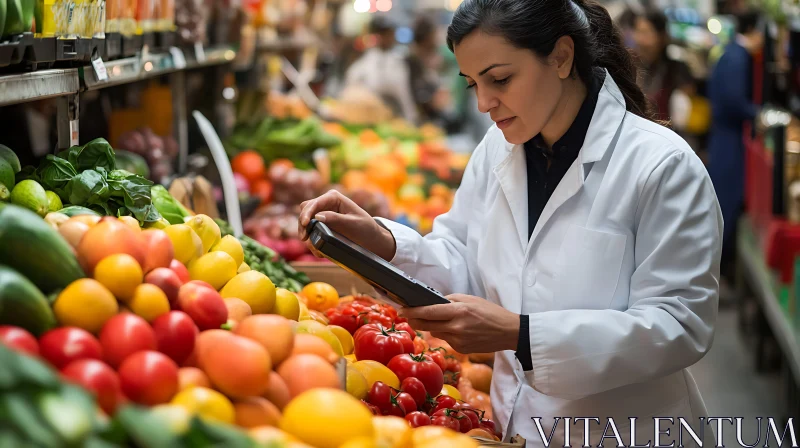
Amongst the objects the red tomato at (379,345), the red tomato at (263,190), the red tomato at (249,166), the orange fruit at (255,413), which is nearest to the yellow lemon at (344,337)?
the red tomato at (379,345)

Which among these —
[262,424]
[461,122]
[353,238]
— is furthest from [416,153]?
[262,424]

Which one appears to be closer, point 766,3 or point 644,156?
point 644,156

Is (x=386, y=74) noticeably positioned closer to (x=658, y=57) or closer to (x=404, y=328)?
(x=658, y=57)

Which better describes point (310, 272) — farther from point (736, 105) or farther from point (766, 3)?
point (736, 105)

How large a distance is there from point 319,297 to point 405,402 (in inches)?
34.3

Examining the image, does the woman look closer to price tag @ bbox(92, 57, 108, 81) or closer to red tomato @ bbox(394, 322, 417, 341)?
red tomato @ bbox(394, 322, 417, 341)

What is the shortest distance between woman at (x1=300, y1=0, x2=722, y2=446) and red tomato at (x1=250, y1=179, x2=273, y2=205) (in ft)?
7.81

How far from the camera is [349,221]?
2.25m

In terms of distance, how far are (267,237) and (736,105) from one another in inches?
206

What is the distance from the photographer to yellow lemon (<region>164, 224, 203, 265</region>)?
1812mm

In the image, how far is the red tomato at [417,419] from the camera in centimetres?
188

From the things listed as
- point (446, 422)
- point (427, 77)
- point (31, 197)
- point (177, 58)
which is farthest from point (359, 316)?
point (427, 77)

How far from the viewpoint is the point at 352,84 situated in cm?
842

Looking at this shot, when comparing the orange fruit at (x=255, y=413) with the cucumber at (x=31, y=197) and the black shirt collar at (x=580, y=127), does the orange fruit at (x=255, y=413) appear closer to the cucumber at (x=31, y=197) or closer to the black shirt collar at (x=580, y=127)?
the cucumber at (x=31, y=197)
